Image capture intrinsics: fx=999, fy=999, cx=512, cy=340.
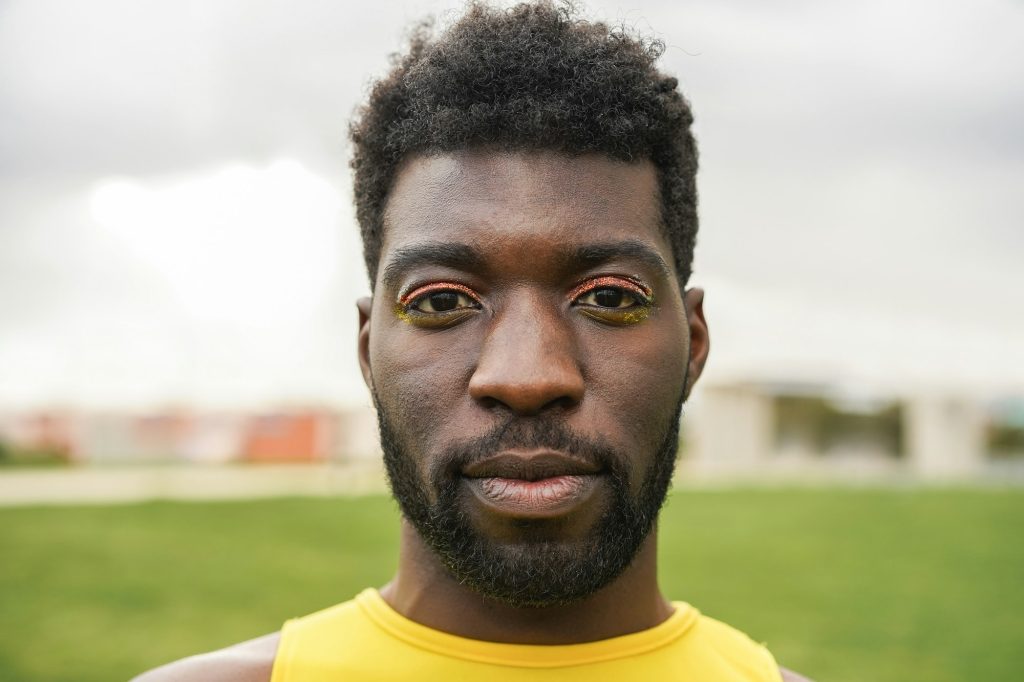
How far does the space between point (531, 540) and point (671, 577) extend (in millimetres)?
14234

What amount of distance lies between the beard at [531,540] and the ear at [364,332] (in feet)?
1.54

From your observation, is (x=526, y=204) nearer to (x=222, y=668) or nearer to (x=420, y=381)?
(x=420, y=381)

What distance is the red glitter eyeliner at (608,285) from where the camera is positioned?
2434mm

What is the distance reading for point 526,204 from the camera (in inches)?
95.7

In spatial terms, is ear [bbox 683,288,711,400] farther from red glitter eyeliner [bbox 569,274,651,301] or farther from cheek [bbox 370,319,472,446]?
cheek [bbox 370,319,472,446]

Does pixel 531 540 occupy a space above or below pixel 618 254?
below

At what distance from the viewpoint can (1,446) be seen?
114 ft

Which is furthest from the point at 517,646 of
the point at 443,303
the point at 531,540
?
the point at 443,303

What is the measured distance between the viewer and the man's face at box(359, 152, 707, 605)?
2.29 m

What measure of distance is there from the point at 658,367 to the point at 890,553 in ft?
57.4

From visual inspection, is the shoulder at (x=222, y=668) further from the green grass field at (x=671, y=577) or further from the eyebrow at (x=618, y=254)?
the green grass field at (x=671, y=577)

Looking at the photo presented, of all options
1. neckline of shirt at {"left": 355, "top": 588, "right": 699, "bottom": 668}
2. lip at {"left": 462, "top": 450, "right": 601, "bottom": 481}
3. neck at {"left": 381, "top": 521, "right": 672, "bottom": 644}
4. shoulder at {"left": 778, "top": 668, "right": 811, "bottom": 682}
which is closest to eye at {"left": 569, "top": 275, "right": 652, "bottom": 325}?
lip at {"left": 462, "top": 450, "right": 601, "bottom": 481}

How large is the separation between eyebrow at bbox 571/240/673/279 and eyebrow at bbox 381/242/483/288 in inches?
9.7

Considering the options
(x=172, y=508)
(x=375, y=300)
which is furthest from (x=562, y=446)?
(x=172, y=508)
